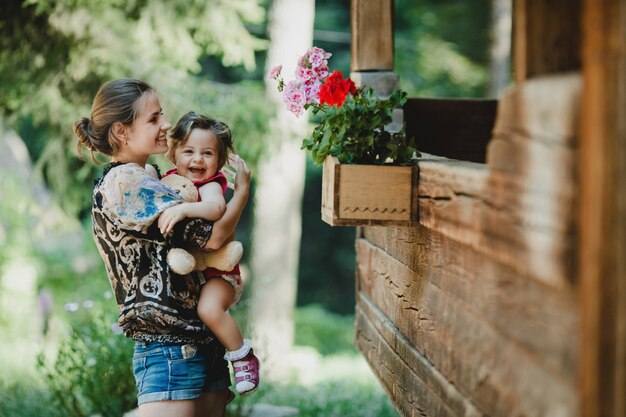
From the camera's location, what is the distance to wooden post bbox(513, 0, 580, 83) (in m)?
1.70

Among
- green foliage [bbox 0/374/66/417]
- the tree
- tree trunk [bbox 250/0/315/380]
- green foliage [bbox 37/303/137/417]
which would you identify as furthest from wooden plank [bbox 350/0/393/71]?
tree trunk [bbox 250/0/315/380]

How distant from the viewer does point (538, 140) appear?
1.69m

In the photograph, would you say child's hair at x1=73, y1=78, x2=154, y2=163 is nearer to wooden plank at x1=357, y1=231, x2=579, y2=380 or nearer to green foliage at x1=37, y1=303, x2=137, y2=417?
wooden plank at x1=357, y1=231, x2=579, y2=380

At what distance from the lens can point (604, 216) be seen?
1.45m

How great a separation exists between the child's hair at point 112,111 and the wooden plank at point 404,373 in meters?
1.34

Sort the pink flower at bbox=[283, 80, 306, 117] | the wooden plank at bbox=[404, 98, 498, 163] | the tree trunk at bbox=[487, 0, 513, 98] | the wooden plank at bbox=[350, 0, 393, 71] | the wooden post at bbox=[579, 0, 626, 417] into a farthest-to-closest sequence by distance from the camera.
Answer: the tree trunk at bbox=[487, 0, 513, 98] < the wooden plank at bbox=[404, 98, 498, 163] < the wooden plank at bbox=[350, 0, 393, 71] < the pink flower at bbox=[283, 80, 306, 117] < the wooden post at bbox=[579, 0, 626, 417]

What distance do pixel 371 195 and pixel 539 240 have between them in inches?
43.6

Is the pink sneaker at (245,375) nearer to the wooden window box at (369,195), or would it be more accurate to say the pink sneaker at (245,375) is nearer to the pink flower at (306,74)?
the wooden window box at (369,195)

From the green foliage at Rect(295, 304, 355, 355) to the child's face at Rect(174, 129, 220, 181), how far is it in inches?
400

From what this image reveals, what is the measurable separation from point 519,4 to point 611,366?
0.82 meters

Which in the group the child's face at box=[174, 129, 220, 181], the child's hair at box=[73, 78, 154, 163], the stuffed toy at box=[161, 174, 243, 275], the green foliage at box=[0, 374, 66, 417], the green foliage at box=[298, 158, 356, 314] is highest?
the child's hair at box=[73, 78, 154, 163]

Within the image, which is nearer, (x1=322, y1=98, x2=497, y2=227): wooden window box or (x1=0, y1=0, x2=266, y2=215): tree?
(x1=322, y1=98, x2=497, y2=227): wooden window box

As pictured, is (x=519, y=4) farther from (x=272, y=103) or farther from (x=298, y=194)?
(x=298, y=194)

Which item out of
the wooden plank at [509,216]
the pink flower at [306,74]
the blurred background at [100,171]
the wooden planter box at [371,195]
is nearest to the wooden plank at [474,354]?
the wooden plank at [509,216]
